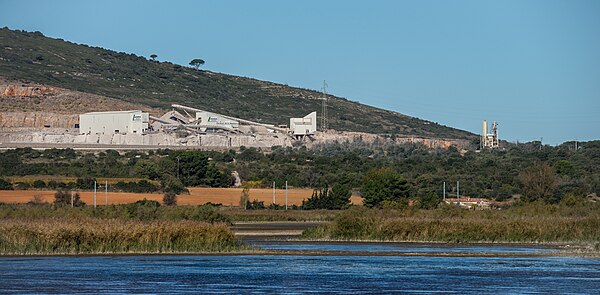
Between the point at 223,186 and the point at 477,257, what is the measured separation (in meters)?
58.7

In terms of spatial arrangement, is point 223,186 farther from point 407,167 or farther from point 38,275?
point 38,275

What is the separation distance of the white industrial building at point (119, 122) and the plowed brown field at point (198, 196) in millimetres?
41072

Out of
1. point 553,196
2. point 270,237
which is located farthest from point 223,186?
point 270,237

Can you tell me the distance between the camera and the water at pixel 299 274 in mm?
34344

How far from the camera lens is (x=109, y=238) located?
151 feet

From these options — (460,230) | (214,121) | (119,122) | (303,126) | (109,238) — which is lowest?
(460,230)

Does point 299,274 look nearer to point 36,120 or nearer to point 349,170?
point 349,170

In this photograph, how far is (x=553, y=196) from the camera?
8681 cm

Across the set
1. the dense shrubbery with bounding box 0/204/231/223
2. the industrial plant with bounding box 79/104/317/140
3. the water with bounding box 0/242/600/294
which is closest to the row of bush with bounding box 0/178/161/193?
the dense shrubbery with bounding box 0/204/231/223

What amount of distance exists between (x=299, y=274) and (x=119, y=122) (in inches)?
4012

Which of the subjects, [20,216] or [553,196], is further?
[553,196]

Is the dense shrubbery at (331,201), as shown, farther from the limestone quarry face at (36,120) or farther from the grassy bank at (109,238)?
the limestone quarry face at (36,120)

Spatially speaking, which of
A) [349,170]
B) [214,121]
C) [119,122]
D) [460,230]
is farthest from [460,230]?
[214,121]

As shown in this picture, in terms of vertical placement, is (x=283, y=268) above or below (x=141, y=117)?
below
